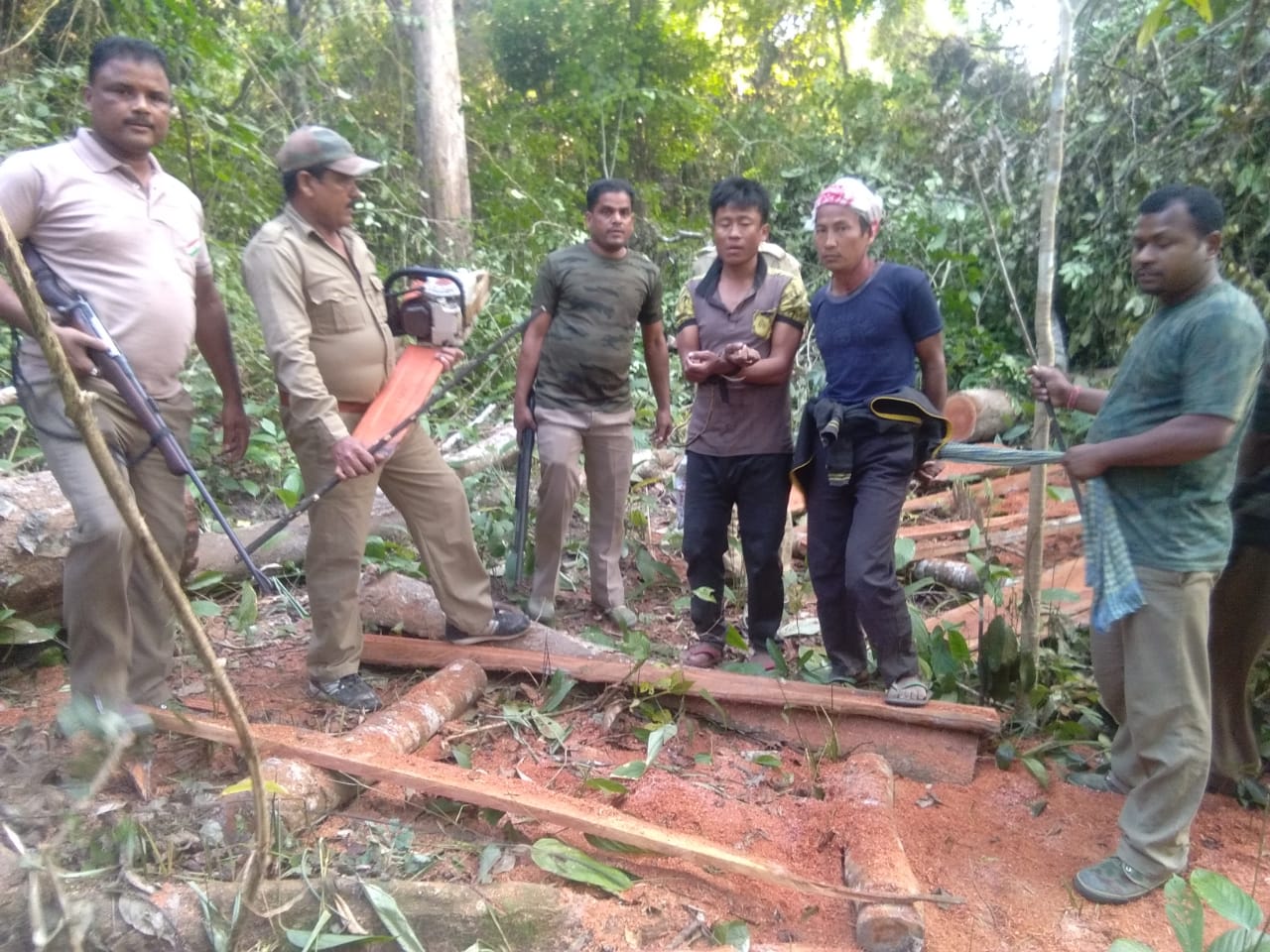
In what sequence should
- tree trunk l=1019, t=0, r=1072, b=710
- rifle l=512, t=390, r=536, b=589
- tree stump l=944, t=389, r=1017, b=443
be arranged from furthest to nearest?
tree stump l=944, t=389, r=1017, b=443
rifle l=512, t=390, r=536, b=589
tree trunk l=1019, t=0, r=1072, b=710

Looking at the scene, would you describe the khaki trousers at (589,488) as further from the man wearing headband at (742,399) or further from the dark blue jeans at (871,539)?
the dark blue jeans at (871,539)

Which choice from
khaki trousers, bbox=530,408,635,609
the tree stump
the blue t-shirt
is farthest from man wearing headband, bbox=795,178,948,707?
the tree stump

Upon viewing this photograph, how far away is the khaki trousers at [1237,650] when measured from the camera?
9.26ft

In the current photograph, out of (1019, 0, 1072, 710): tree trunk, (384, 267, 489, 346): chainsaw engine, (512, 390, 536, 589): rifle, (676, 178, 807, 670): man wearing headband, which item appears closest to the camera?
(1019, 0, 1072, 710): tree trunk

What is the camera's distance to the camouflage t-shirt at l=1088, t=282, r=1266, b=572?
7.43 ft

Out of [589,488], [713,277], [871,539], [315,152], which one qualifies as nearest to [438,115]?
[589,488]

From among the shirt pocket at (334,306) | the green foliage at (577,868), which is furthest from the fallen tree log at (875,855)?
the shirt pocket at (334,306)

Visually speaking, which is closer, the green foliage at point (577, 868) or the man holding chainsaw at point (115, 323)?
the green foliage at point (577, 868)

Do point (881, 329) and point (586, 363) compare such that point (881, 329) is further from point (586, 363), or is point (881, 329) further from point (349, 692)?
point (349, 692)

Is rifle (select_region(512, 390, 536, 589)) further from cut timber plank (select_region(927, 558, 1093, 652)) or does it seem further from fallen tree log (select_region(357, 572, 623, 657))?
cut timber plank (select_region(927, 558, 1093, 652))

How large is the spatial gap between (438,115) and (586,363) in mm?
6354

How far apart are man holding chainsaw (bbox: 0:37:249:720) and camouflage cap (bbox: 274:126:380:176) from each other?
13.7 inches

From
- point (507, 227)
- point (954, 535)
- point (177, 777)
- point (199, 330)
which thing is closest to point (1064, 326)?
point (954, 535)

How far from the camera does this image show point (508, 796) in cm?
247
